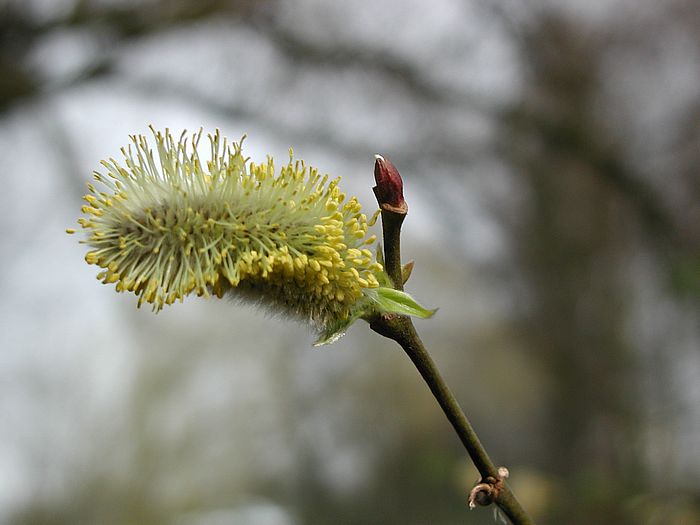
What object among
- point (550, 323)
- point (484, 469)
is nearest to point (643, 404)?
point (550, 323)

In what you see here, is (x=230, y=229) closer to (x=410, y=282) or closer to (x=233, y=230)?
(x=233, y=230)

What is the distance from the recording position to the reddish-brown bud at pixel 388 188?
32 centimetres

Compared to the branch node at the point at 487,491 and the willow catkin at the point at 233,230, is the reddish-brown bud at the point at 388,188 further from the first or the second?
the branch node at the point at 487,491

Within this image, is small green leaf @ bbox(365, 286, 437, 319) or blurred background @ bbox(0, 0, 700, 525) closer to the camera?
small green leaf @ bbox(365, 286, 437, 319)

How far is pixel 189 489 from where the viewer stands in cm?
157

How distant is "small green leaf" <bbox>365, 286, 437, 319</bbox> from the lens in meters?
0.32

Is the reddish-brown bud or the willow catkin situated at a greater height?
the reddish-brown bud

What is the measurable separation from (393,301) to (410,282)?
131 centimetres

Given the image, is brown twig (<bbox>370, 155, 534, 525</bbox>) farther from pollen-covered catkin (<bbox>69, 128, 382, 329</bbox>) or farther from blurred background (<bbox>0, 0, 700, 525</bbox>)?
blurred background (<bbox>0, 0, 700, 525</bbox>)

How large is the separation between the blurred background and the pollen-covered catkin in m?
1.15

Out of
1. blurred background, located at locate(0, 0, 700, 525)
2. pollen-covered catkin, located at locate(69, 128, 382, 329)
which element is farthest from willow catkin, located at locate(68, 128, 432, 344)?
blurred background, located at locate(0, 0, 700, 525)

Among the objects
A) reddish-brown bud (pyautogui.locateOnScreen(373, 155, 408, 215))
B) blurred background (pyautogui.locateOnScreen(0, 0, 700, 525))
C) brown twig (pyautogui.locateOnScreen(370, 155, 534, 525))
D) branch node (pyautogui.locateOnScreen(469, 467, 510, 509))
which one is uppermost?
blurred background (pyautogui.locateOnScreen(0, 0, 700, 525))

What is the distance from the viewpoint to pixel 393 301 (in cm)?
33

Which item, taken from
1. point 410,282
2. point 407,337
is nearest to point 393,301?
point 407,337
